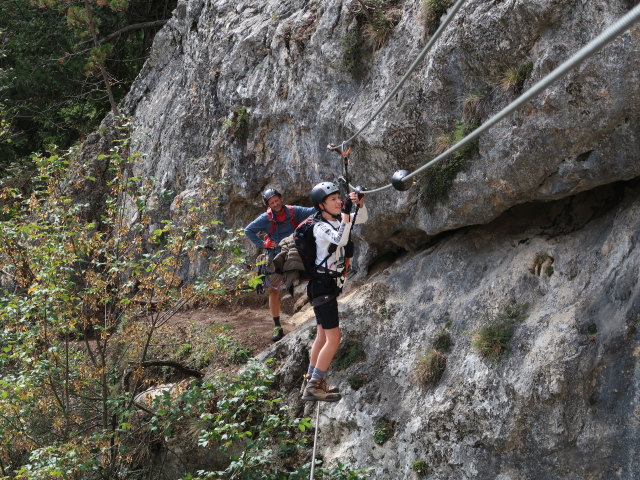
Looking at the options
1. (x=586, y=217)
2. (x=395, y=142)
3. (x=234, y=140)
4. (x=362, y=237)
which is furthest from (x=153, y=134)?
(x=586, y=217)

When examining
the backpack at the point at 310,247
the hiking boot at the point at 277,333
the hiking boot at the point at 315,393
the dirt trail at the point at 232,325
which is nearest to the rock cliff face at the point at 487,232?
the hiking boot at the point at 315,393

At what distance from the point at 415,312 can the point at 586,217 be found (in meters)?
2.20

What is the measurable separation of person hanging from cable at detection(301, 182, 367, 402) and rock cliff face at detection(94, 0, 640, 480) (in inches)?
31.3

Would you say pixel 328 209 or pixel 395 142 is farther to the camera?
pixel 395 142

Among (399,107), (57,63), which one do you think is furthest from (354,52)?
(57,63)

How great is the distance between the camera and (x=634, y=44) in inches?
210

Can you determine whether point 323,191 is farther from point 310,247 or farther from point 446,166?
point 446,166

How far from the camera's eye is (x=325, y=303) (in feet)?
21.6

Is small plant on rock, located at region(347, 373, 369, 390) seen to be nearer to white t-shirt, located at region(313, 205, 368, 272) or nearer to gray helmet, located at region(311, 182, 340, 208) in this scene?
white t-shirt, located at region(313, 205, 368, 272)

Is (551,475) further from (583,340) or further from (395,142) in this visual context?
(395,142)

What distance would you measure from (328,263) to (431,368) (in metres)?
1.61

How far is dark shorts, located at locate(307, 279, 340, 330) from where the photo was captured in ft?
21.4

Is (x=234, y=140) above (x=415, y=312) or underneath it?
above

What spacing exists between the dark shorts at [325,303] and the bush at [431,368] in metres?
1.05
